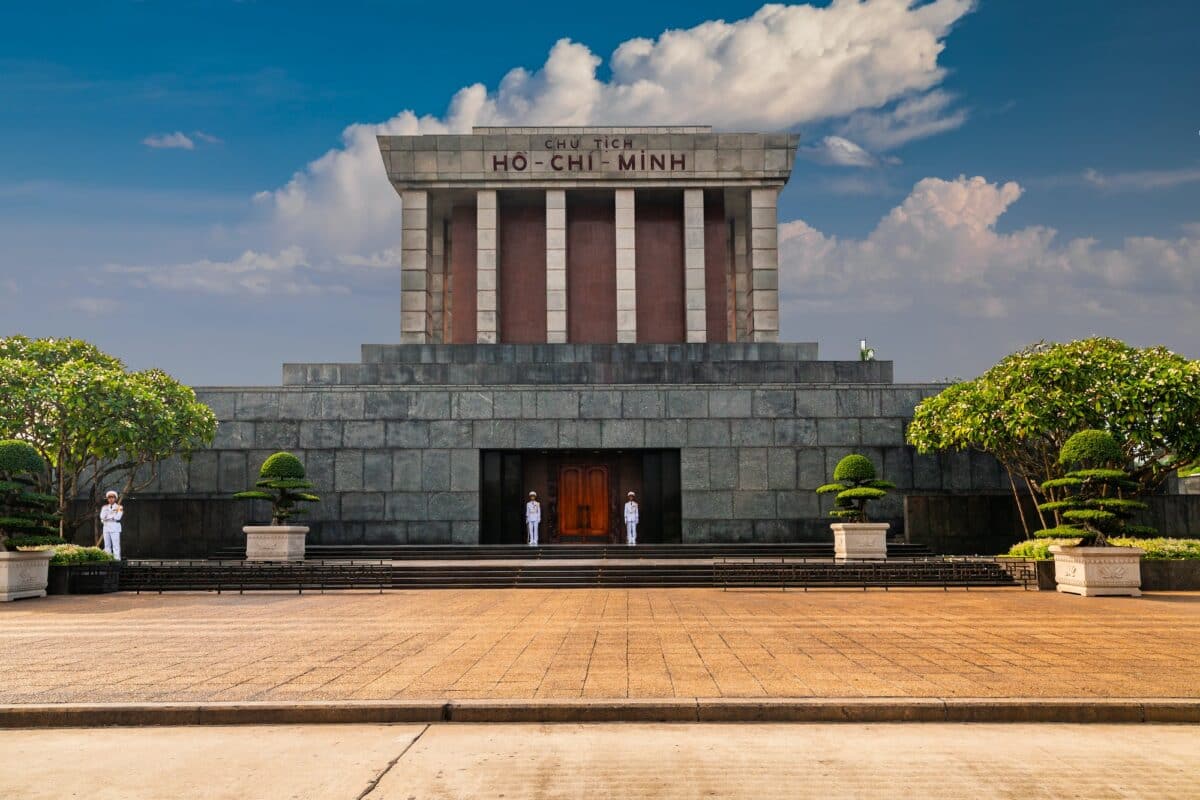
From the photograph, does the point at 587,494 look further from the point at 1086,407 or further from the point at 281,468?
the point at 1086,407

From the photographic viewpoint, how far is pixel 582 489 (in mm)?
35125

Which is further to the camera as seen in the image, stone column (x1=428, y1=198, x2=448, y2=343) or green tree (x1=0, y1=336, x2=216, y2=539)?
stone column (x1=428, y1=198, x2=448, y2=343)

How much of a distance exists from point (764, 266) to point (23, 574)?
29747 millimetres

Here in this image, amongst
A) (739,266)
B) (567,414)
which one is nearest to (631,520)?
(567,414)

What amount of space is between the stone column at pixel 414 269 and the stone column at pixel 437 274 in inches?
56.4

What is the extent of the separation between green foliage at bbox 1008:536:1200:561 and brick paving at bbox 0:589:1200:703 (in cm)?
193

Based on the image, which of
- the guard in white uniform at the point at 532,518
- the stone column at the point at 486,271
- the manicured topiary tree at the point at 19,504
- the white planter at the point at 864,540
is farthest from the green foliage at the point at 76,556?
the white planter at the point at 864,540

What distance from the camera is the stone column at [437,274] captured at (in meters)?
44.4

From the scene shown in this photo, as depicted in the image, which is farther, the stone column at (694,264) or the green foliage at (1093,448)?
the stone column at (694,264)

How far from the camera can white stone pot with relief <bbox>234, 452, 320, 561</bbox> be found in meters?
28.2

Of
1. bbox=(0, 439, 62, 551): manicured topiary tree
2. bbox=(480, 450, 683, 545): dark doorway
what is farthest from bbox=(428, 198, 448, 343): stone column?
bbox=(0, 439, 62, 551): manicured topiary tree

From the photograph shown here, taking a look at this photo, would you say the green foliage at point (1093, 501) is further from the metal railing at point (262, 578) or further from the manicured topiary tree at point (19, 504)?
the manicured topiary tree at point (19, 504)

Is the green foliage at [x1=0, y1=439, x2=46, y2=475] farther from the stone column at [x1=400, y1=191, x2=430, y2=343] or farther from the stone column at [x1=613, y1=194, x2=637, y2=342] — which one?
the stone column at [x1=613, y1=194, x2=637, y2=342]

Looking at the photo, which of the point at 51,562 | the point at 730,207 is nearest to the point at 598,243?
the point at 730,207
